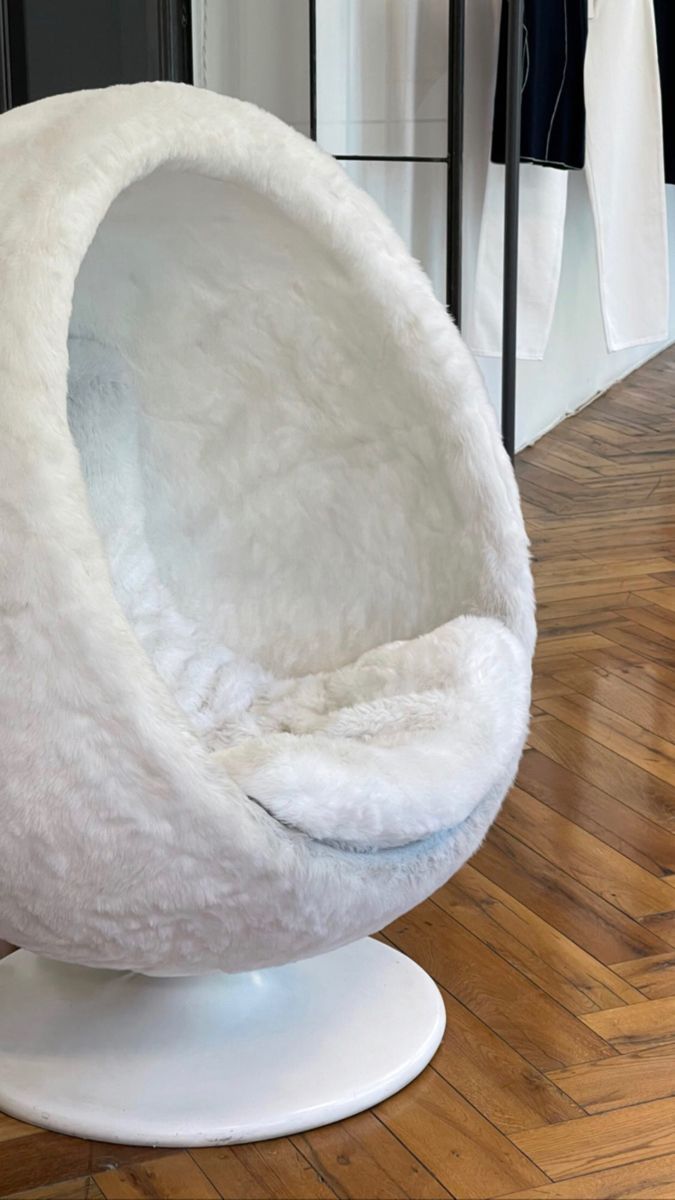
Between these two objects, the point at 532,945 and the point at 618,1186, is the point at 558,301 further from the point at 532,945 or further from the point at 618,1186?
the point at 618,1186

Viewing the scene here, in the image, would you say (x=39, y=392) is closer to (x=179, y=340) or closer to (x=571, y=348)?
(x=179, y=340)

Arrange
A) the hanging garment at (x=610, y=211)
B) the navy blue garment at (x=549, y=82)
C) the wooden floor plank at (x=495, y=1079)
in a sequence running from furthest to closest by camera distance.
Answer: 1. the hanging garment at (x=610, y=211)
2. the navy blue garment at (x=549, y=82)
3. the wooden floor plank at (x=495, y=1079)

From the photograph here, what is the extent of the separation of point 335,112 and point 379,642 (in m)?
1.45

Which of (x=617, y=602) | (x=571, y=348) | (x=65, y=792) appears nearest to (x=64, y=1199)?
(x=65, y=792)

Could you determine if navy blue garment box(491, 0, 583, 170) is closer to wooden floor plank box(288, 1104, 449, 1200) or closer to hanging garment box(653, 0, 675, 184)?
hanging garment box(653, 0, 675, 184)

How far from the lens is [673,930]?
160 centimetres

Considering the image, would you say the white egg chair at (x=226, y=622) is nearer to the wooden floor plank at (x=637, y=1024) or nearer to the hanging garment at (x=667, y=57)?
the wooden floor plank at (x=637, y=1024)

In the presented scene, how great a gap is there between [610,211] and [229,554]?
6.18ft

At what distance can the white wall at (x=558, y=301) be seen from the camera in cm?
293

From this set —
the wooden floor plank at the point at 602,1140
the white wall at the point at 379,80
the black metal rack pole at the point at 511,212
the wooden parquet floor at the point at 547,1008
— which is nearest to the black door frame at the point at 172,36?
the white wall at the point at 379,80

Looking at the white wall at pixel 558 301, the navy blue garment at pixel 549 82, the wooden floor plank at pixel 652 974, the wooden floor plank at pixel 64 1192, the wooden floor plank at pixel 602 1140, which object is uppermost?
the navy blue garment at pixel 549 82

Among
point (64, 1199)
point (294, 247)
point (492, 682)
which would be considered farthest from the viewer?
point (294, 247)

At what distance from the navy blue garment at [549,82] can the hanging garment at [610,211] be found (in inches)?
2.7

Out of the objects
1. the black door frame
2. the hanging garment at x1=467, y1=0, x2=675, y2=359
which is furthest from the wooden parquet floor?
the black door frame
